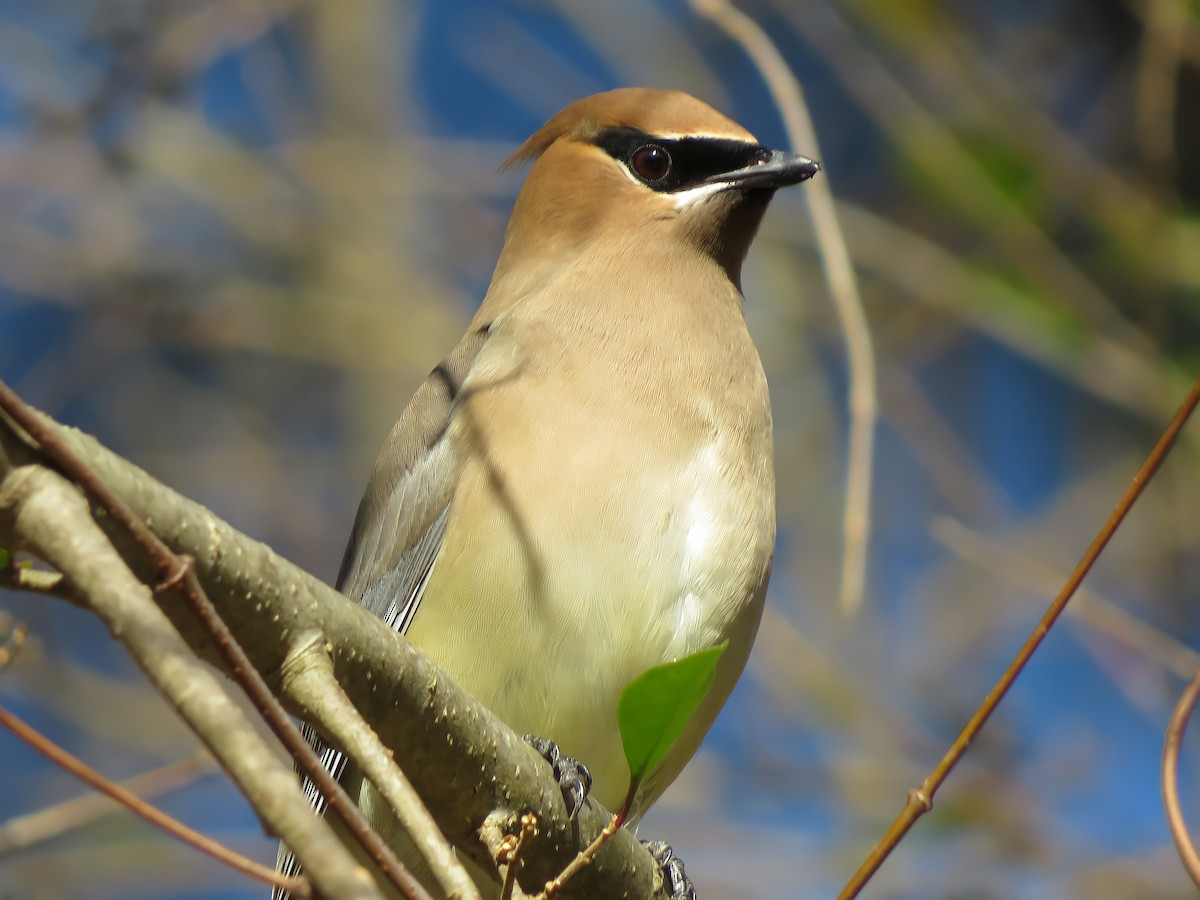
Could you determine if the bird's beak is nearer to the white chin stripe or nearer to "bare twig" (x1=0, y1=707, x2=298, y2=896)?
the white chin stripe

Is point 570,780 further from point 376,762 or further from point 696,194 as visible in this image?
point 696,194

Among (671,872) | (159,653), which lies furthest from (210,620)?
(671,872)

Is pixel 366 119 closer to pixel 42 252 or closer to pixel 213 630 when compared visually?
pixel 42 252

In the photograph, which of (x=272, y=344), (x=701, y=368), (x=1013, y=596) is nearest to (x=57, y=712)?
(x=272, y=344)

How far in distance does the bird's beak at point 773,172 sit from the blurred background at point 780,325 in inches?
73.4

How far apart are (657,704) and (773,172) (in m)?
1.72

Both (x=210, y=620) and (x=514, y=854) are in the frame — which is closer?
(x=210, y=620)

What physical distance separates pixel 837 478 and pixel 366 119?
2.87 m

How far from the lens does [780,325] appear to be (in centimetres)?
709

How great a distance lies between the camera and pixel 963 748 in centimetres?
218

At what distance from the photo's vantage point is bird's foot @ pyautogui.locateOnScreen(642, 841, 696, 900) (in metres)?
3.03

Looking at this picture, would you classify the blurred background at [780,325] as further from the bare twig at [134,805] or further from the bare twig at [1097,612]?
the bare twig at [134,805]

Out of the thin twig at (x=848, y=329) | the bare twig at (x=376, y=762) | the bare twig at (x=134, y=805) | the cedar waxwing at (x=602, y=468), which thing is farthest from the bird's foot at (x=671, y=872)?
the bare twig at (x=134, y=805)

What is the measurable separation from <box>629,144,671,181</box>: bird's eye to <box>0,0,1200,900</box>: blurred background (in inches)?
74.4
